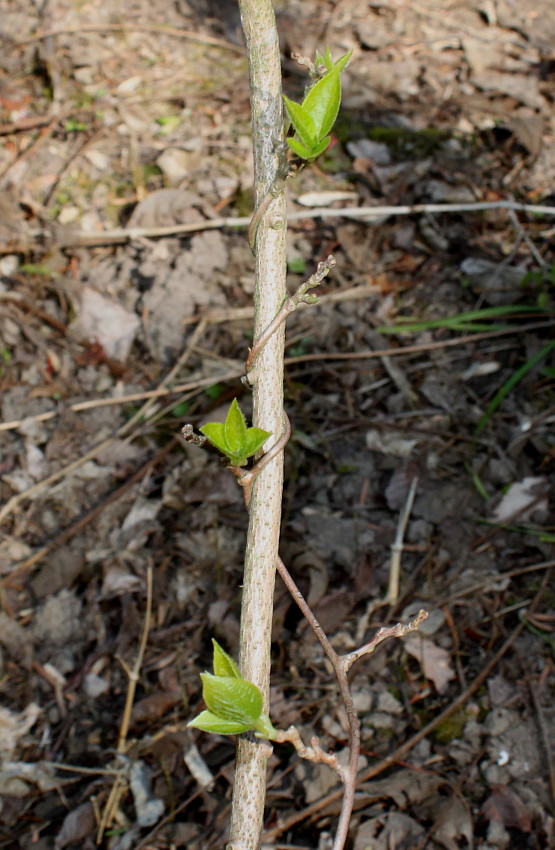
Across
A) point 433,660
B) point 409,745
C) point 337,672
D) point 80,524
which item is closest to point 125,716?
point 80,524

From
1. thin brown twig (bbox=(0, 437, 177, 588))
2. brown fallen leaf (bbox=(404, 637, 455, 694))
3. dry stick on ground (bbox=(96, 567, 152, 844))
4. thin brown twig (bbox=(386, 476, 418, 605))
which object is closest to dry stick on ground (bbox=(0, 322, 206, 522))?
thin brown twig (bbox=(0, 437, 177, 588))

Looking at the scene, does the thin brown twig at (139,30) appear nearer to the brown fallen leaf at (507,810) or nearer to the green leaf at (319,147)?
the green leaf at (319,147)

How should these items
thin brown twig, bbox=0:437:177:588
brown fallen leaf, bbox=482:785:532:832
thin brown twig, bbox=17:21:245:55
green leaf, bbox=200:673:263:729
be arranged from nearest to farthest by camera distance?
green leaf, bbox=200:673:263:729 → brown fallen leaf, bbox=482:785:532:832 → thin brown twig, bbox=0:437:177:588 → thin brown twig, bbox=17:21:245:55

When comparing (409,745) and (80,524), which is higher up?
(80,524)

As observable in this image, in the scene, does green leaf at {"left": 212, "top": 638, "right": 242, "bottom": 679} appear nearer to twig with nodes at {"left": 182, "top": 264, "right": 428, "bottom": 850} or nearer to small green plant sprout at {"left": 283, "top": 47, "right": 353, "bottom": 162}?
twig with nodes at {"left": 182, "top": 264, "right": 428, "bottom": 850}

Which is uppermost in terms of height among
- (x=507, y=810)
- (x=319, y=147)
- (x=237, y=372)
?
(x=319, y=147)

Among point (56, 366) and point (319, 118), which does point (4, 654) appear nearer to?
point (56, 366)

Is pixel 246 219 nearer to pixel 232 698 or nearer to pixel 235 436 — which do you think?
pixel 235 436

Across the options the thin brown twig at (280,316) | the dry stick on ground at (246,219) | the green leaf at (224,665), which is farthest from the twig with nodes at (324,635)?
the dry stick on ground at (246,219)

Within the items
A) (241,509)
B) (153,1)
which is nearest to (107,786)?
(241,509)
